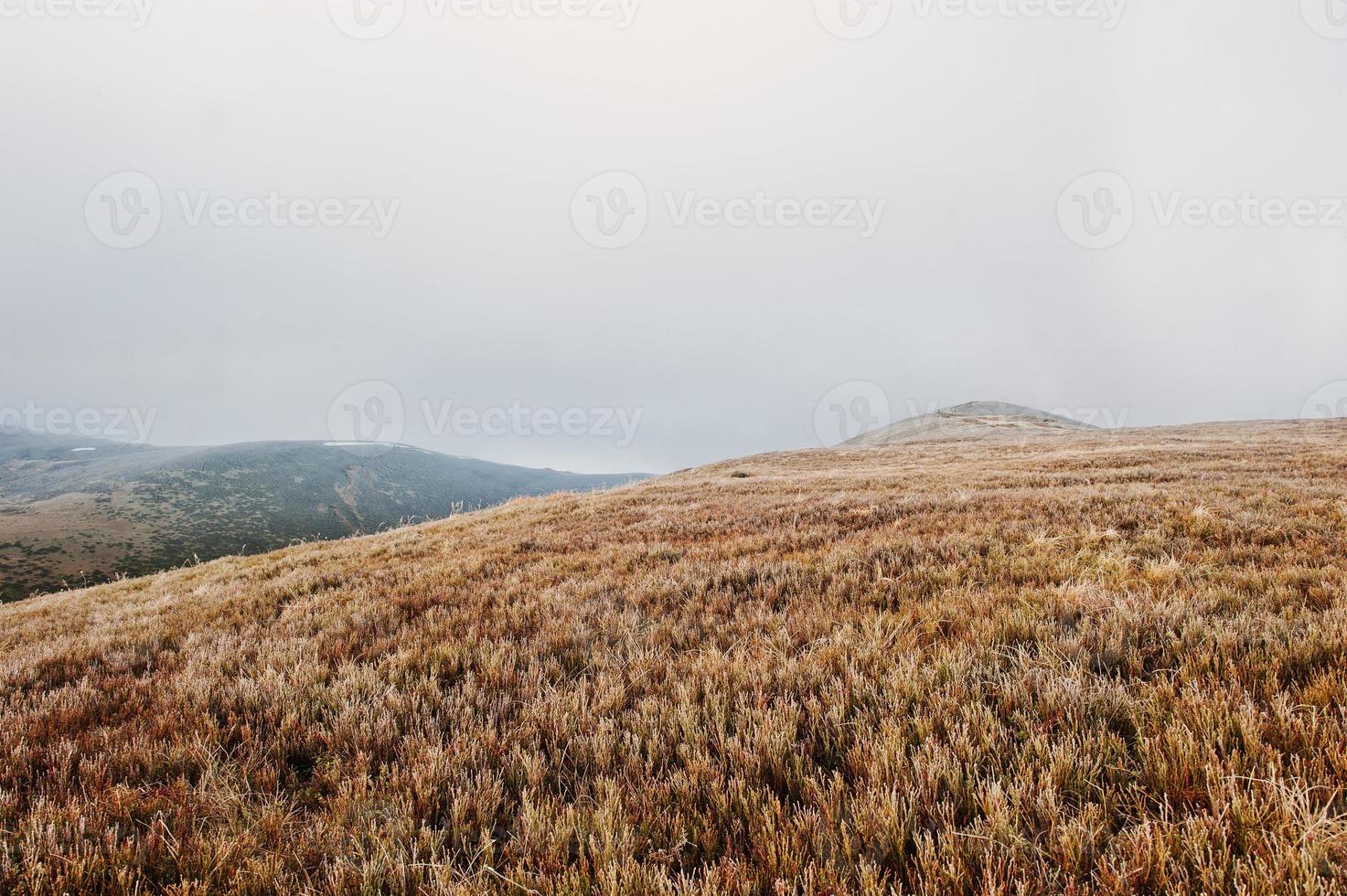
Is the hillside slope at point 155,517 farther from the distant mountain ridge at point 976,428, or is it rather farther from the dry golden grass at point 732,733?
the dry golden grass at point 732,733

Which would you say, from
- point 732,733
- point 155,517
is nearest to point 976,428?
point 732,733

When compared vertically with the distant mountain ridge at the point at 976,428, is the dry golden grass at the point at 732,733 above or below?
below

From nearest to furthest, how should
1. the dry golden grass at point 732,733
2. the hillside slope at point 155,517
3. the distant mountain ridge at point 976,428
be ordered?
the dry golden grass at point 732,733
the distant mountain ridge at point 976,428
the hillside slope at point 155,517

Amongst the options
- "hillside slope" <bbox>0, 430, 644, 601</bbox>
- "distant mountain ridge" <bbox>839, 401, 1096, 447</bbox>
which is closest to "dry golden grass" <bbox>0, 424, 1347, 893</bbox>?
"distant mountain ridge" <bbox>839, 401, 1096, 447</bbox>

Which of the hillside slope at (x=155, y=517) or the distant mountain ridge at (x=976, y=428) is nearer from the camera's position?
the distant mountain ridge at (x=976, y=428)

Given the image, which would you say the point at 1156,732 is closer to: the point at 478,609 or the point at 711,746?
the point at 711,746

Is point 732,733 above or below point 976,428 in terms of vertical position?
below

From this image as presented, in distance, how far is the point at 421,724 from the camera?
3.49 m

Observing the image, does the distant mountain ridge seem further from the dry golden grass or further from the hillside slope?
the dry golden grass

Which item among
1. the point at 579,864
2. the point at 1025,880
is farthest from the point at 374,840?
the point at 1025,880

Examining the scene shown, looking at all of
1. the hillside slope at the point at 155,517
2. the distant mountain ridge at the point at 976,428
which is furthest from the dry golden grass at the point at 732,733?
the hillside slope at the point at 155,517

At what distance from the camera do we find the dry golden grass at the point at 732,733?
7.02ft

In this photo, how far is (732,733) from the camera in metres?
3.23

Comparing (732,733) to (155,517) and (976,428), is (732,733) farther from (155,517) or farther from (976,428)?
(155,517)
